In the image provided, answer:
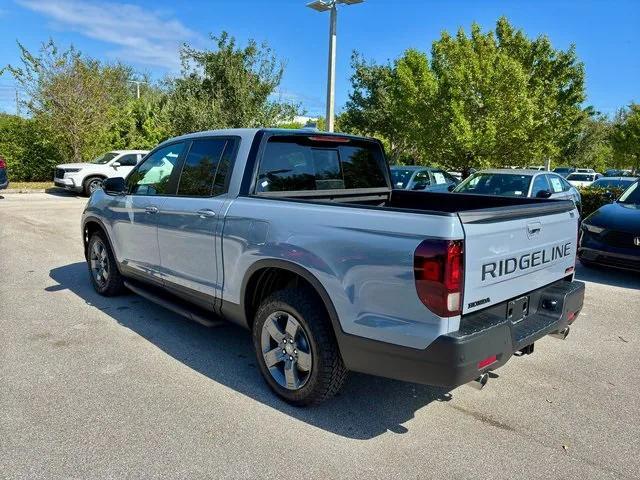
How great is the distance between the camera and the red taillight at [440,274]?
2472 millimetres

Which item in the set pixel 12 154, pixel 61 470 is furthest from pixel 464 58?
pixel 12 154

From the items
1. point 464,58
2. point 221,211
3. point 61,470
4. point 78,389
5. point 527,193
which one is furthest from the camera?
point 464,58

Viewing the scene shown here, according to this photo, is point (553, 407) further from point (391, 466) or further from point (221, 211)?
point (221, 211)

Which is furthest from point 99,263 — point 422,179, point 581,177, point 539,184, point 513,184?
point 581,177

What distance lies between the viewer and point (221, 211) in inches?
145

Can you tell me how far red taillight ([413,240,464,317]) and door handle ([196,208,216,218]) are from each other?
181 cm

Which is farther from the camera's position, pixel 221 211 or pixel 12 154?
pixel 12 154

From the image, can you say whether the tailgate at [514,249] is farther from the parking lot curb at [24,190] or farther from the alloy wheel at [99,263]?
the parking lot curb at [24,190]

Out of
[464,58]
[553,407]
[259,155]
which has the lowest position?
[553,407]

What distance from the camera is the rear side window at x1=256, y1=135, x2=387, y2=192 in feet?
12.4

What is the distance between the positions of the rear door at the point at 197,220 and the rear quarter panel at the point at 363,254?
569mm

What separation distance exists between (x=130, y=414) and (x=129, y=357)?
37.1 inches

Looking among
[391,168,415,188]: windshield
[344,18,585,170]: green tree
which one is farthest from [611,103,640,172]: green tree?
[391,168,415,188]: windshield

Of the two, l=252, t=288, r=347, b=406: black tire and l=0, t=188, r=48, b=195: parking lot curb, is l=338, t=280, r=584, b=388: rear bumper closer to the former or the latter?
l=252, t=288, r=347, b=406: black tire
